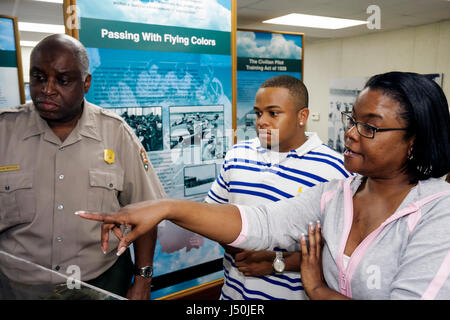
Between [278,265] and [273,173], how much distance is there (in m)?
0.43

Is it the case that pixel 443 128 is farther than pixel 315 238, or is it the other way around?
pixel 315 238

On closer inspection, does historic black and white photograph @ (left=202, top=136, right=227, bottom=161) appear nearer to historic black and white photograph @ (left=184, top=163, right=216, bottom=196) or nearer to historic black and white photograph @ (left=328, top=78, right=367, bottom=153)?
historic black and white photograph @ (left=184, top=163, right=216, bottom=196)

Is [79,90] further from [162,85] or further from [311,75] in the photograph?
[311,75]

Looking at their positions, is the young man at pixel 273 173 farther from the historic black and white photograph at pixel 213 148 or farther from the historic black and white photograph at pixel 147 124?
the historic black and white photograph at pixel 213 148

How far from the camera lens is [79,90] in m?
1.62

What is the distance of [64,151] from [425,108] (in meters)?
1.48

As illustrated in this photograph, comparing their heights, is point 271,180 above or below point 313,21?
below

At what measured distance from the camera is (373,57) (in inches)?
269

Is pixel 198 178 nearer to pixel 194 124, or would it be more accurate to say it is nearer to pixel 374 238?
pixel 194 124

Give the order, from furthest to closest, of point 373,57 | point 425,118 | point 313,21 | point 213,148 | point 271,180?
point 373,57
point 313,21
point 213,148
point 271,180
point 425,118

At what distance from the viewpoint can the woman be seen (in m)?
0.91

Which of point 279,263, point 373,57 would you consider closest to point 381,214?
point 279,263

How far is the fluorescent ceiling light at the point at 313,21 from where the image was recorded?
555 cm
